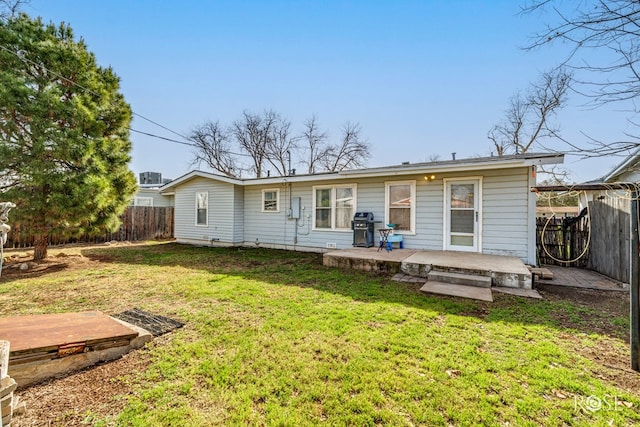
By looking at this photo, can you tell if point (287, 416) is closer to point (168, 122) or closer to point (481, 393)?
point (481, 393)

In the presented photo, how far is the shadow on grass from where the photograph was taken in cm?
361

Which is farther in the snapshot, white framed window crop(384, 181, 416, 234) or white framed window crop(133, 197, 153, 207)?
white framed window crop(133, 197, 153, 207)

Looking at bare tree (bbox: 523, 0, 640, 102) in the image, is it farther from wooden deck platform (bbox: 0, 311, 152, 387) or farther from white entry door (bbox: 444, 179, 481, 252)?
wooden deck platform (bbox: 0, 311, 152, 387)

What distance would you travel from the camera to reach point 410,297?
4473 mm

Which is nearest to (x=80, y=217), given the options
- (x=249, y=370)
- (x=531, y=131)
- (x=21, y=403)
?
(x=21, y=403)

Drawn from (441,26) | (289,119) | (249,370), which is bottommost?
(249,370)

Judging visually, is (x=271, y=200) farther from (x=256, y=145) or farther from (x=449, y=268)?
(x=256, y=145)

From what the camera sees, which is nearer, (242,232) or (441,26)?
(441,26)

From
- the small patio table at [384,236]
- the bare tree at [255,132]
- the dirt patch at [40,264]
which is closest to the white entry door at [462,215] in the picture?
the small patio table at [384,236]

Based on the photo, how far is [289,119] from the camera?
81.9 feet

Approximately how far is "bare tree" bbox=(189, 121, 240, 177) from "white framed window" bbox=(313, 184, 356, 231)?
1797cm

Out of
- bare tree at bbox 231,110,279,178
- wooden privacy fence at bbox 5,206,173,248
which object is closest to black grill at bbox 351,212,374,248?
wooden privacy fence at bbox 5,206,173,248

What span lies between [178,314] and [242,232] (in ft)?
24.3

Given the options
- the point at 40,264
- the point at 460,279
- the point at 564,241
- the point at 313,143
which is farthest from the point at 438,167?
the point at 313,143
